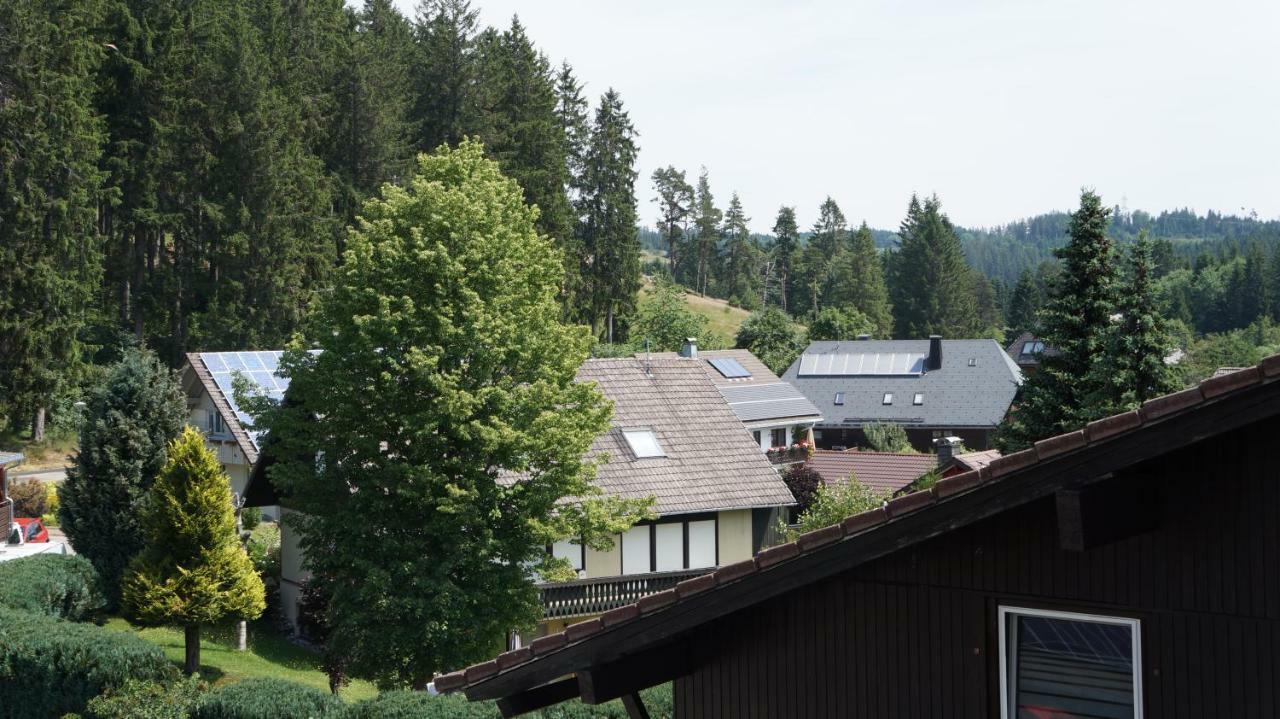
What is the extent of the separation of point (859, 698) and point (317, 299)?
1962 centimetres

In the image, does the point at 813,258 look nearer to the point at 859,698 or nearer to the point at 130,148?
the point at 130,148

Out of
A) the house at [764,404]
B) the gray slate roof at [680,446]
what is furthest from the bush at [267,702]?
the house at [764,404]

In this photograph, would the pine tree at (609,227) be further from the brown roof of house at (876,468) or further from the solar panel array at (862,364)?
the brown roof of house at (876,468)

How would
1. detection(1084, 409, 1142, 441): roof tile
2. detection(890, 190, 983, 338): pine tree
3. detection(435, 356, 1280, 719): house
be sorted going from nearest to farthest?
detection(1084, 409, 1142, 441): roof tile → detection(435, 356, 1280, 719): house → detection(890, 190, 983, 338): pine tree

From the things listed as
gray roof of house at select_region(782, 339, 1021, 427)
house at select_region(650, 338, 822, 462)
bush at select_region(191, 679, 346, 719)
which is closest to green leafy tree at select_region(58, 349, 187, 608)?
bush at select_region(191, 679, 346, 719)

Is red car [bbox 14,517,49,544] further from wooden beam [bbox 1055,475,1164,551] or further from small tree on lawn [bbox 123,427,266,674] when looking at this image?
wooden beam [bbox 1055,475,1164,551]

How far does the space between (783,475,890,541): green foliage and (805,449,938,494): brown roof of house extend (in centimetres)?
689

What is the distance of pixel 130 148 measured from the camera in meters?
61.0

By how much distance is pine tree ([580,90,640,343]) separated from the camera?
9062 centimetres

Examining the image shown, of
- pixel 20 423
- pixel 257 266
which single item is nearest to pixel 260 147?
pixel 257 266

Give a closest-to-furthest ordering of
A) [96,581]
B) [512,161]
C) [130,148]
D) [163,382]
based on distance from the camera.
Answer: [96,581] < [163,382] < [130,148] < [512,161]

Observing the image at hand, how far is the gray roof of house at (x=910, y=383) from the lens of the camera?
76.9 meters

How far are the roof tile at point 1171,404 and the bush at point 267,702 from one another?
12.2 meters

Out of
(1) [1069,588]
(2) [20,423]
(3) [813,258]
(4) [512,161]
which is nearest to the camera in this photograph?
(1) [1069,588]
